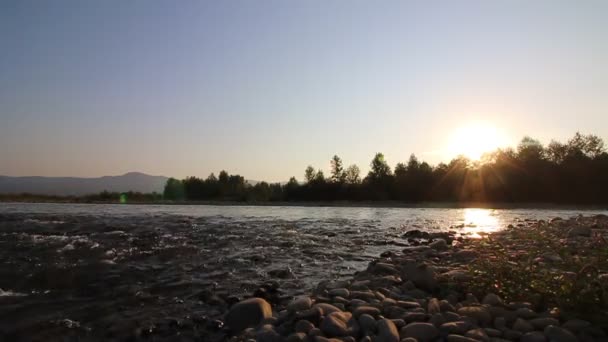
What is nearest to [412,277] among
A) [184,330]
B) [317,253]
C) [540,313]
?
[540,313]

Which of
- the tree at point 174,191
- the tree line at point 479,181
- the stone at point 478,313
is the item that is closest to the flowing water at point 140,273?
the stone at point 478,313

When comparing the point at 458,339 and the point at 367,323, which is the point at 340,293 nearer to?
the point at 367,323

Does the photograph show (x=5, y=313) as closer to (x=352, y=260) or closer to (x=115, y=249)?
(x=115, y=249)

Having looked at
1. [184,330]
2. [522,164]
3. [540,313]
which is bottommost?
[184,330]

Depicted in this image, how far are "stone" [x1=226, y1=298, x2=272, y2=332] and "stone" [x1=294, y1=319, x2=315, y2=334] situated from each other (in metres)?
0.87

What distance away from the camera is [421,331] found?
4.49 meters

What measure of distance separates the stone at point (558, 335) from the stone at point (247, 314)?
11.6ft

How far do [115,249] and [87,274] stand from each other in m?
3.62

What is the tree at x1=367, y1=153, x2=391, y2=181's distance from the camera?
79.4m

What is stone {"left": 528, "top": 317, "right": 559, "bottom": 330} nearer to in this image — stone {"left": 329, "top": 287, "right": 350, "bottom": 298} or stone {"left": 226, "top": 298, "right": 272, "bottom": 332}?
stone {"left": 329, "top": 287, "right": 350, "bottom": 298}

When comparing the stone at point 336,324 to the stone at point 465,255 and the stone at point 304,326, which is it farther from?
the stone at point 465,255

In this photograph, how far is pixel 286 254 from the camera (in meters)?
12.0

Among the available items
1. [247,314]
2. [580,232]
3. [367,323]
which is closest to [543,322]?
[367,323]

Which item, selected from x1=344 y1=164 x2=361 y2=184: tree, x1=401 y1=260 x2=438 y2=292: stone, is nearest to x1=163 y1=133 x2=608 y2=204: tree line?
x1=344 y1=164 x2=361 y2=184: tree
